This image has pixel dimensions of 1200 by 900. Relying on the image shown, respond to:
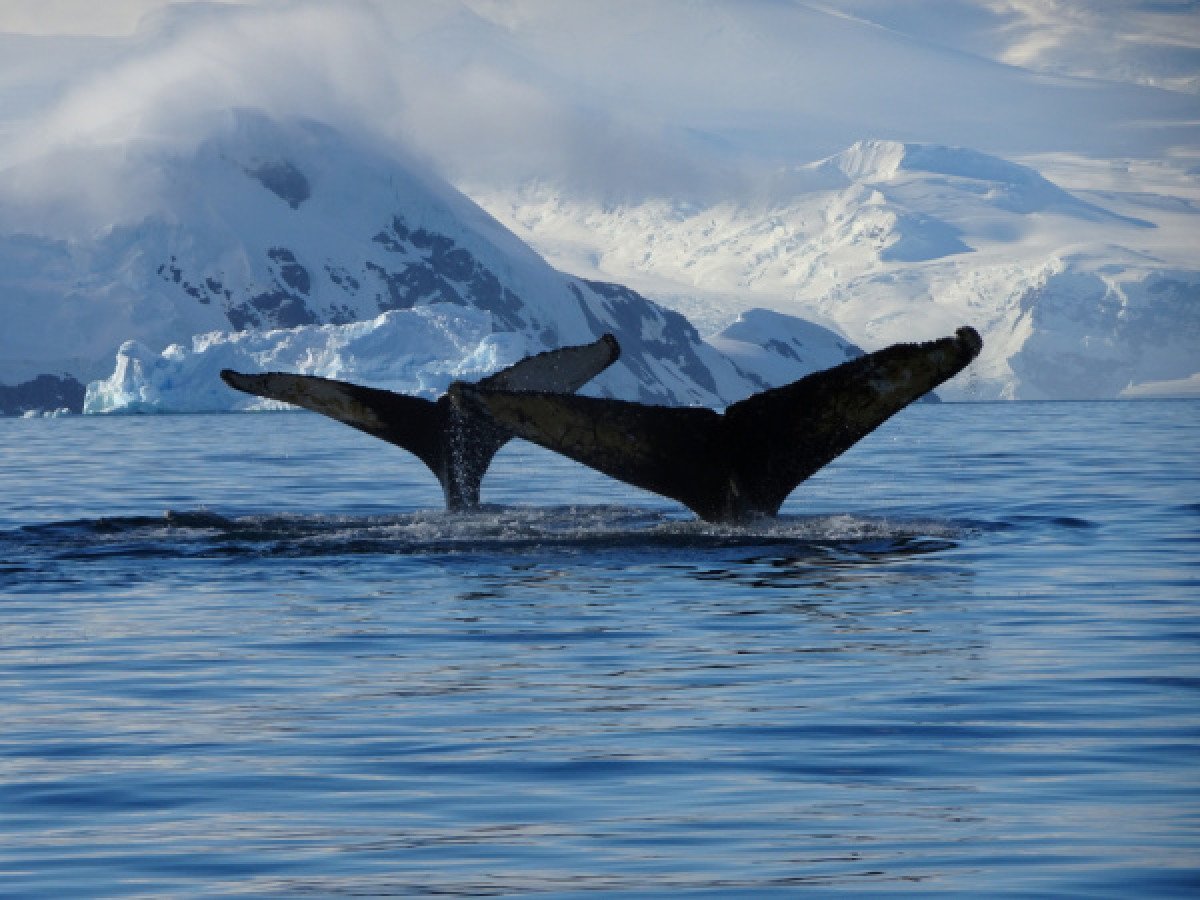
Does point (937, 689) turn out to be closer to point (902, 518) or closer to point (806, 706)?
point (806, 706)

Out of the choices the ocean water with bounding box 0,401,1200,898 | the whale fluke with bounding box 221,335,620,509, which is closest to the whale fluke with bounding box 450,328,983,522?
the ocean water with bounding box 0,401,1200,898

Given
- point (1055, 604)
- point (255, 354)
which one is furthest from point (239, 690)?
point (255, 354)

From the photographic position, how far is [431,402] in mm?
14641

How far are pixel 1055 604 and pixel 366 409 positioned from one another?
4986 millimetres

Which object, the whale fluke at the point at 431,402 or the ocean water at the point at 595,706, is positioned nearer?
the ocean water at the point at 595,706

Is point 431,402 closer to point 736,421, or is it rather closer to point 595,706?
point 736,421

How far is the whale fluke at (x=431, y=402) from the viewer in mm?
13742

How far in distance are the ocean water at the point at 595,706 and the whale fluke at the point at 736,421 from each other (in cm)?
76

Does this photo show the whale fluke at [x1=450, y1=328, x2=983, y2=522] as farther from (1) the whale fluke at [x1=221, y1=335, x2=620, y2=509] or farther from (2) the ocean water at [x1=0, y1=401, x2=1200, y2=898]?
(1) the whale fluke at [x1=221, y1=335, x2=620, y2=509]

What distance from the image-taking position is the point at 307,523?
1678cm

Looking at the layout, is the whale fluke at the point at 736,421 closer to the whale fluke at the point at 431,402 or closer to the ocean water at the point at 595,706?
the ocean water at the point at 595,706

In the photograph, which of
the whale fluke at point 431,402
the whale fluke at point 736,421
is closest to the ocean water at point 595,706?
the whale fluke at point 431,402

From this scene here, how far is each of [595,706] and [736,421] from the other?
422cm

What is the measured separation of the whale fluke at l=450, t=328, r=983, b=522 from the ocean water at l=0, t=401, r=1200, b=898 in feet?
2.50
